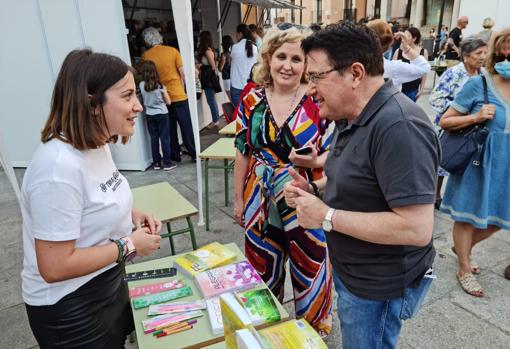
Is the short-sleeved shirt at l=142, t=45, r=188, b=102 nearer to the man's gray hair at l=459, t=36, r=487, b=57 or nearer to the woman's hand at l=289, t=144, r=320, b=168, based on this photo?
the man's gray hair at l=459, t=36, r=487, b=57

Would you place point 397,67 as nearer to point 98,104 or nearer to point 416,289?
point 416,289

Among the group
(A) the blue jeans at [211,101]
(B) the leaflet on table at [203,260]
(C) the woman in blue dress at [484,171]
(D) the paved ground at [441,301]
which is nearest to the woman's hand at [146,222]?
(B) the leaflet on table at [203,260]

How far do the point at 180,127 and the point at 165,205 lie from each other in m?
3.33

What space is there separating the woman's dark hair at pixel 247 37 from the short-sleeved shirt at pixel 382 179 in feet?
18.0

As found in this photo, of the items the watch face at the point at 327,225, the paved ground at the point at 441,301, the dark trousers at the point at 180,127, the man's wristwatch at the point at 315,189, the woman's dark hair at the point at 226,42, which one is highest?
the woman's dark hair at the point at 226,42

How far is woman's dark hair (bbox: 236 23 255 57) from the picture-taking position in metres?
6.48

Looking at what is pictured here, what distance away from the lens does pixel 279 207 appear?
1891mm

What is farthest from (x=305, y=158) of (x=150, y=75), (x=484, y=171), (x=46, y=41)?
(x=46, y=41)

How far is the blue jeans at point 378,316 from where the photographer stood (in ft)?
4.16

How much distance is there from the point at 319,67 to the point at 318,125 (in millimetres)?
710

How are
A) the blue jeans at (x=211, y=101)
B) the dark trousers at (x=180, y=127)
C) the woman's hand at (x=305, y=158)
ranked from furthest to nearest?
1. the blue jeans at (x=211, y=101)
2. the dark trousers at (x=180, y=127)
3. the woman's hand at (x=305, y=158)

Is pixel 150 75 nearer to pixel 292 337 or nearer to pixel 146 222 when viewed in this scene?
pixel 146 222

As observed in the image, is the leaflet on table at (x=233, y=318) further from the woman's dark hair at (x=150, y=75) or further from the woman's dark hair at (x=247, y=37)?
the woman's dark hair at (x=247, y=37)

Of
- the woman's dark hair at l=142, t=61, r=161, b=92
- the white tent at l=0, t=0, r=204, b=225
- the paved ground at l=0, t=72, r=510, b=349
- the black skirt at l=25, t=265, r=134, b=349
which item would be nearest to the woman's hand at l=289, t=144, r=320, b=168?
the black skirt at l=25, t=265, r=134, b=349
